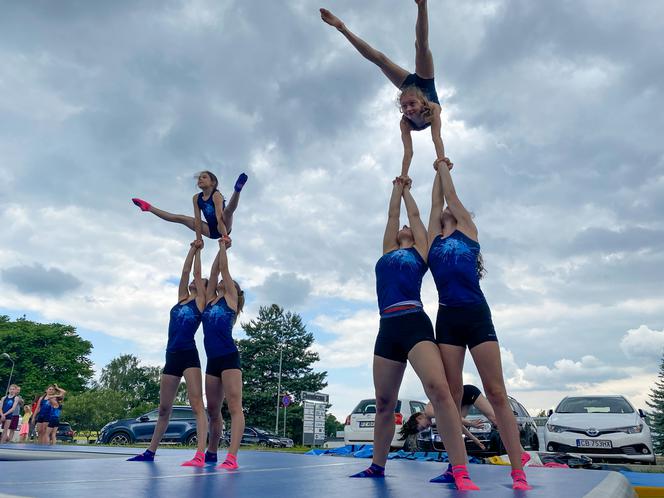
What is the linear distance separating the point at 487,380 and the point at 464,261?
808 millimetres

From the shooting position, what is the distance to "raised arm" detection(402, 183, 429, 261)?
404 cm

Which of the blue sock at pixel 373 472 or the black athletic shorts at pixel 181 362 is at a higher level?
the black athletic shorts at pixel 181 362

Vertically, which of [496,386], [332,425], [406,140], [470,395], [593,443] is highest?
[332,425]

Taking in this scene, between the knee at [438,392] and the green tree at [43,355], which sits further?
the green tree at [43,355]

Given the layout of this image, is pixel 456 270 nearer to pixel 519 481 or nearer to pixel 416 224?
pixel 416 224

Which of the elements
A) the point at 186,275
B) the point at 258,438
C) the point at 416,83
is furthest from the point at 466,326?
the point at 258,438

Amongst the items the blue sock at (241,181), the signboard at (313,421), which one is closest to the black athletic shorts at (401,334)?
the blue sock at (241,181)

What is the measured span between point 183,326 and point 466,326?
337 centimetres

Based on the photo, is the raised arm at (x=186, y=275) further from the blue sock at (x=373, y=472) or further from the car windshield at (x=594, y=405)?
the car windshield at (x=594, y=405)

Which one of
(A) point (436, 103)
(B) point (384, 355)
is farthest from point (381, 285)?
(A) point (436, 103)

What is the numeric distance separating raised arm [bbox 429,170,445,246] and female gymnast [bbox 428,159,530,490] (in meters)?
0.04

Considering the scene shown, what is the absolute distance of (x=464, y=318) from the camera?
142 inches

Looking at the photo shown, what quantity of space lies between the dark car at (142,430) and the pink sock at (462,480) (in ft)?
51.0

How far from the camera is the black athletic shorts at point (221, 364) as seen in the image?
17.6 feet
